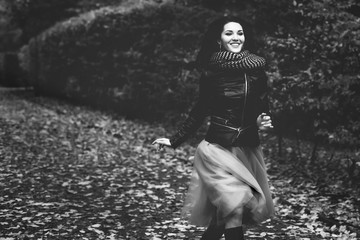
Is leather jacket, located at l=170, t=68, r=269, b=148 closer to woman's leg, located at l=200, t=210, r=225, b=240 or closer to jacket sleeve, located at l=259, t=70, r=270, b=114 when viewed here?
jacket sleeve, located at l=259, t=70, r=270, b=114

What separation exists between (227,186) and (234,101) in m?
0.63

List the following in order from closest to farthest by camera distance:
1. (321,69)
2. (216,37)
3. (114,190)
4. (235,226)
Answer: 1. (235,226)
2. (216,37)
3. (114,190)
4. (321,69)

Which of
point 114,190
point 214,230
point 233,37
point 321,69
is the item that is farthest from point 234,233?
→ point 321,69

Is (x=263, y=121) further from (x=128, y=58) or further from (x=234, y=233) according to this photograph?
(x=128, y=58)

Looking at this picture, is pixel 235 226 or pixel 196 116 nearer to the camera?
pixel 235 226

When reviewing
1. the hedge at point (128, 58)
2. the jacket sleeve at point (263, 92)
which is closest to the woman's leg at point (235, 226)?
the jacket sleeve at point (263, 92)

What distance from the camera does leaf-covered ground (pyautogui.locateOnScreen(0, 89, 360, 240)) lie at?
17.5 feet

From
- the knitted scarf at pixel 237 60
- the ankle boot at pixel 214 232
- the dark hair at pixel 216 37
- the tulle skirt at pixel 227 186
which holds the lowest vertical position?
the ankle boot at pixel 214 232

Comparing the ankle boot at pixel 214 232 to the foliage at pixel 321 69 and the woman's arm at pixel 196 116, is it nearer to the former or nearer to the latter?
the woman's arm at pixel 196 116

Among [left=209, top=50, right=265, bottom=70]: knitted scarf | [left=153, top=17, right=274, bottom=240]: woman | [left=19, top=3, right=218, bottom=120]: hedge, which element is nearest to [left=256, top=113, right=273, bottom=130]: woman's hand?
[left=153, top=17, right=274, bottom=240]: woman

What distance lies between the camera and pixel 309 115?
25.6 feet

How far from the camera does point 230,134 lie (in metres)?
3.61

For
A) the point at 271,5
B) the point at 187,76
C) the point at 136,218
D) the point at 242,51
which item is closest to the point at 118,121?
the point at 187,76

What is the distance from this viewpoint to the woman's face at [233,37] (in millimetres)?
3598
